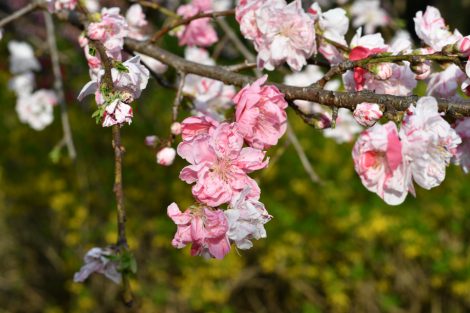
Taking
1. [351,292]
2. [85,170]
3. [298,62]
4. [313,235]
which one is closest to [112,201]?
[85,170]

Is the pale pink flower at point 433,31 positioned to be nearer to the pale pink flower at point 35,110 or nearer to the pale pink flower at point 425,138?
the pale pink flower at point 425,138

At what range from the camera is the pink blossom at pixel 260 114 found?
2.83 feet

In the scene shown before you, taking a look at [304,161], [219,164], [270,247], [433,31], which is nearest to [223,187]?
[219,164]

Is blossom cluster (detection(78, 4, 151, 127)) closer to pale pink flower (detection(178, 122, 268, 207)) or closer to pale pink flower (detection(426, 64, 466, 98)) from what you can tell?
pale pink flower (detection(178, 122, 268, 207))

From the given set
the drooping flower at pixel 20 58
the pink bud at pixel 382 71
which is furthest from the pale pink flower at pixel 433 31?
the drooping flower at pixel 20 58

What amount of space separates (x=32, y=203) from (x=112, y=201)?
0.68 meters

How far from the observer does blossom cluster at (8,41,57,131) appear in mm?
2688

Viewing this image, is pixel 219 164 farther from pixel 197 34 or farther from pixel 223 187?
pixel 197 34

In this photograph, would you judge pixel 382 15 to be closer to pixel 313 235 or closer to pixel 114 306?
pixel 313 235

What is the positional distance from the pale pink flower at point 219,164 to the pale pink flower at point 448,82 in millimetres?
379

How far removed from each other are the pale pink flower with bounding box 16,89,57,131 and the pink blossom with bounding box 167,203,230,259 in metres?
2.02

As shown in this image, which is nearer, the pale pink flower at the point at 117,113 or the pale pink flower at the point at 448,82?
the pale pink flower at the point at 117,113

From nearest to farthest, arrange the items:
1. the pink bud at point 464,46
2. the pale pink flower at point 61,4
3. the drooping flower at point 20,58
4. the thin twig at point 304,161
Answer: the pink bud at point 464,46 < the pale pink flower at point 61,4 < the thin twig at point 304,161 < the drooping flower at point 20,58

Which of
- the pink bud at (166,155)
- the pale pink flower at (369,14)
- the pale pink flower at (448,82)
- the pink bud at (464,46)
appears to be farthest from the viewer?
the pale pink flower at (369,14)
